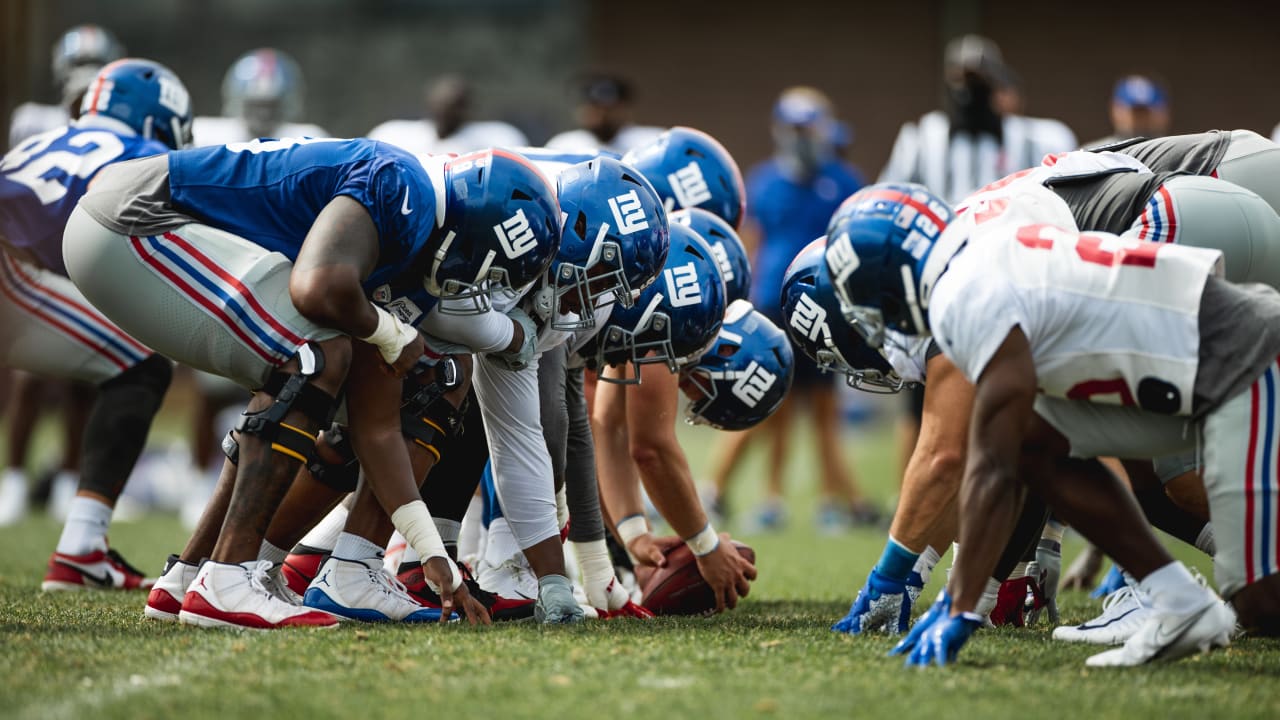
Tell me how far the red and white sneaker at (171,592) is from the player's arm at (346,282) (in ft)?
3.02

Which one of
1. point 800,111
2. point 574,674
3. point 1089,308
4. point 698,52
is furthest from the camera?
point 698,52

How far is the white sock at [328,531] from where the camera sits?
463 cm

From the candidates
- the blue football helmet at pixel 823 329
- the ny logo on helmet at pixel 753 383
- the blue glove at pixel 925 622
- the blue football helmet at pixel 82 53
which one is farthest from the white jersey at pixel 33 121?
the blue glove at pixel 925 622

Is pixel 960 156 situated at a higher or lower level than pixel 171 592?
higher

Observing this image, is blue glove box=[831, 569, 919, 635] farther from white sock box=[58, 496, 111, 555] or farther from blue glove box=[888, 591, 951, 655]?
white sock box=[58, 496, 111, 555]

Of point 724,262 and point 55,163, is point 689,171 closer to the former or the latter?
point 724,262

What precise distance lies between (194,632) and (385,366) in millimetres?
901

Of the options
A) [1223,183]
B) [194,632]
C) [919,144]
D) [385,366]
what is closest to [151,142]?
[385,366]

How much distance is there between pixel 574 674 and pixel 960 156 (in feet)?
18.2

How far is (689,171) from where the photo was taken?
18.7 ft

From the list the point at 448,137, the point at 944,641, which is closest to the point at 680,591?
the point at 944,641

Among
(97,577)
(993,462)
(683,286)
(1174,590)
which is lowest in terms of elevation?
(97,577)

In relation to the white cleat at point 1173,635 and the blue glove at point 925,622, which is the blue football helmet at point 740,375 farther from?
the white cleat at point 1173,635

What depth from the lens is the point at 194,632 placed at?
3783mm
